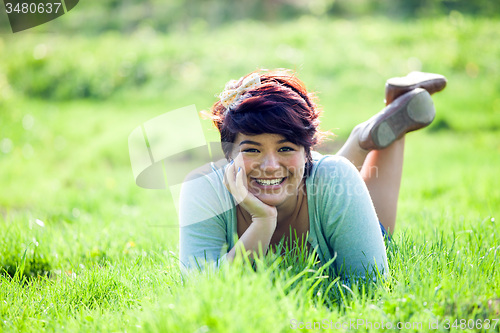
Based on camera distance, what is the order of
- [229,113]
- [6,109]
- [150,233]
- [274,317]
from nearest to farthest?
1. [274,317]
2. [229,113]
3. [150,233]
4. [6,109]

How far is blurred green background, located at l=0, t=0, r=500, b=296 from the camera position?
13.8 ft

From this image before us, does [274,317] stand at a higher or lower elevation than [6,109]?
Answer: lower

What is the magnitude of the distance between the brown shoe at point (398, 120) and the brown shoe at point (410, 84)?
2.8 inches

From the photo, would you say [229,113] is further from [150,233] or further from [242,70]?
[242,70]

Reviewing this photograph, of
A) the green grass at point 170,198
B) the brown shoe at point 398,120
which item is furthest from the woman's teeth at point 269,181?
the brown shoe at point 398,120

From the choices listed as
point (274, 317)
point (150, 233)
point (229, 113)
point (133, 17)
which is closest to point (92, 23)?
point (133, 17)

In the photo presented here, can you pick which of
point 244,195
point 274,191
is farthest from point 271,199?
point 244,195

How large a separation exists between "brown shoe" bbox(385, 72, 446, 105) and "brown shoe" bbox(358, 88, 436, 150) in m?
0.07

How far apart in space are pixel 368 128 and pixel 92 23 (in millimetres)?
12843

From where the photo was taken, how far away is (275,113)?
2.27m

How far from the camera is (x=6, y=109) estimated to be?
340 inches

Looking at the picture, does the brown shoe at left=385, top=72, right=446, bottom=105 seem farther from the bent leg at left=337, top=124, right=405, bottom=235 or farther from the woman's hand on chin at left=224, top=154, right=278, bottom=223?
the woman's hand on chin at left=224, top=154, right=278, bottom=223

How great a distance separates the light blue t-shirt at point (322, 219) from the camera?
2.32 m

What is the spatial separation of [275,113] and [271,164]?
25 cm
